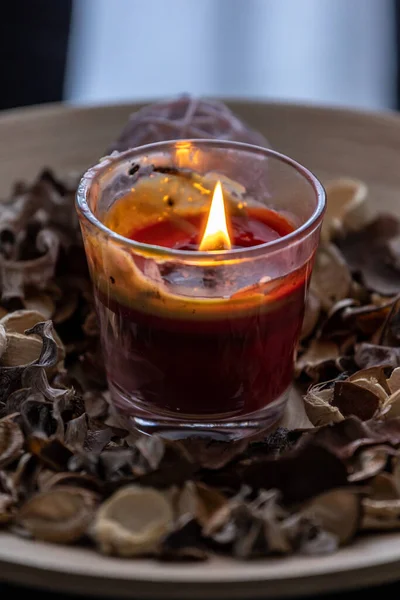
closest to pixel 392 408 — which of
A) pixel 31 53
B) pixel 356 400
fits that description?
pixel 356 400

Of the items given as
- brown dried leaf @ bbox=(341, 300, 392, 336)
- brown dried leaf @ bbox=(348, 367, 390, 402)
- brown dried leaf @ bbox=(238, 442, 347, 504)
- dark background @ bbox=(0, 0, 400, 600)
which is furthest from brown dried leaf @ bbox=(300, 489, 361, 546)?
dark background @ bbox=(0, 0, 400, 600)

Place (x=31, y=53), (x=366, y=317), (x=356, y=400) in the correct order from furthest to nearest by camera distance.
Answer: (x=31, y=53) → (x=366, y=317) → (x=356, y=400)

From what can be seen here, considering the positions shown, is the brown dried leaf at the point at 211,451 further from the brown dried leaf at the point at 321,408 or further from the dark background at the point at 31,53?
the dark background at the point at 31,53

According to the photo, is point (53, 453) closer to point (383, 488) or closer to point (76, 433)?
point (76, 433)

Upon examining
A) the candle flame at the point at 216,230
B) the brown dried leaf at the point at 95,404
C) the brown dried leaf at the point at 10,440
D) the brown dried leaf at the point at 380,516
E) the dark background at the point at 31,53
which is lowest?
the dark background at the point at 31,53

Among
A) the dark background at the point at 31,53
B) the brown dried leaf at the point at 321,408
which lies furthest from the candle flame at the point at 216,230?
the dark background at the point at 31,53

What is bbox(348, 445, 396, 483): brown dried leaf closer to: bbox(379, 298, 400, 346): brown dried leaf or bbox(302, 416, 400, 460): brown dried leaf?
bbox(302, 416, 400, 460): brown dried leaf

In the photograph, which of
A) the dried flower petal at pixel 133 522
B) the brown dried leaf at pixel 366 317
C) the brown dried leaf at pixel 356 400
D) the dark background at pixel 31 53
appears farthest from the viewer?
the dark background at pixel 31 53
